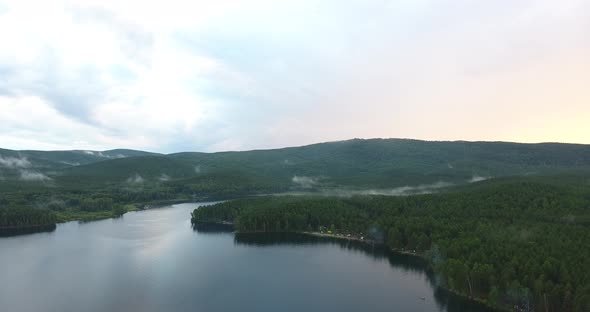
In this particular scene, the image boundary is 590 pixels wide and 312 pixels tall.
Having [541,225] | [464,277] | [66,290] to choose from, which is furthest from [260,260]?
[541,225]

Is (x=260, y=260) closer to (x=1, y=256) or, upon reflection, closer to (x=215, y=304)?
(x=215, y=304)

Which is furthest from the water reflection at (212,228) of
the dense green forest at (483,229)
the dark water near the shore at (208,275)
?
the dark water near the shore at (208,275)

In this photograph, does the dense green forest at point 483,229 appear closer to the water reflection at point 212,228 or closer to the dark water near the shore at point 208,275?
the dark water near the shore at point 208,275

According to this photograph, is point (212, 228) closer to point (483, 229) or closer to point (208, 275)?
point (208, 275)

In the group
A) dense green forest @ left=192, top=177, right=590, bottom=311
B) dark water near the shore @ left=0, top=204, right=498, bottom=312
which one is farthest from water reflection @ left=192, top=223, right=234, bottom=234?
dark water near the shore @ left=0, top=204, right=498, bottom=312

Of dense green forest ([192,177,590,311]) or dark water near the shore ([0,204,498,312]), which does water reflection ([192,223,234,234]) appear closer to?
dense green forest ([192,177,590,311])
